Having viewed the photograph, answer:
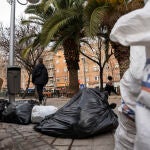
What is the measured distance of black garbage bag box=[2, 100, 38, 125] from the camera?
6.80 m

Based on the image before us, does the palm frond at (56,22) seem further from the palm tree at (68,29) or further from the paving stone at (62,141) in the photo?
the paving stone at (62,141)

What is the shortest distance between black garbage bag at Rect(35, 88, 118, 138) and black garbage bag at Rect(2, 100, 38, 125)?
1450mm

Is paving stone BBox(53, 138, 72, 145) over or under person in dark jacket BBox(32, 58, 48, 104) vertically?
under

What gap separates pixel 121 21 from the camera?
1536 millimetres

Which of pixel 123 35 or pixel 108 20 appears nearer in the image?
pixel 123 35

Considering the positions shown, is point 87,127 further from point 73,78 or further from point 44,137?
point 73,78

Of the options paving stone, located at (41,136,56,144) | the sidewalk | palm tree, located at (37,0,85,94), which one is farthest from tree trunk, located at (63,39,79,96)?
paving stone, located at (41,136,56,144)

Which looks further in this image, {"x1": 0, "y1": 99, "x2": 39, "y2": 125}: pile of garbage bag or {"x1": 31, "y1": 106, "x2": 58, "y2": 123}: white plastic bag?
{"x1": 0, "y1": 99, "x2": 39, "y2": 125}: pile of garbage bag

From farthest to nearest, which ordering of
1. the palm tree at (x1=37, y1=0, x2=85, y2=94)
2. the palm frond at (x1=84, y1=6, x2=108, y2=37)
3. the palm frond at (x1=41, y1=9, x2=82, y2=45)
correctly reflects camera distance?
the palm tree at (x1=37, y1=0, x2=85, y2=94)
the palm frond at (x1=41, y1=9, x2=82, y2=45)
the palm frond at (x1=84, y1=6, x2=108, y2=37)

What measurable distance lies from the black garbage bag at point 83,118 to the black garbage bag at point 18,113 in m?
1.45

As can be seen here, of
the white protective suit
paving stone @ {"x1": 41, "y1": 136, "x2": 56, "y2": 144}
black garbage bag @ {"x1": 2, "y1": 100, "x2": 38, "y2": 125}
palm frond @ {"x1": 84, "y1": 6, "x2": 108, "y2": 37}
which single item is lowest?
paving stone @ {"x1": 41, "y1": 136, "x2": 56, "y2": 144}

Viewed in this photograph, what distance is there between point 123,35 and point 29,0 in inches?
466

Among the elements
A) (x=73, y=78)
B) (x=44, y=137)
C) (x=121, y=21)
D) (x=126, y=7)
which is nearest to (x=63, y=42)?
(x=73, y=78)

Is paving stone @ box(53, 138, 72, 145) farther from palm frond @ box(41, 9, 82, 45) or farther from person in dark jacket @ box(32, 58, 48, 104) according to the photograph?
palm frond @ box(41, 9, 82, 45)
